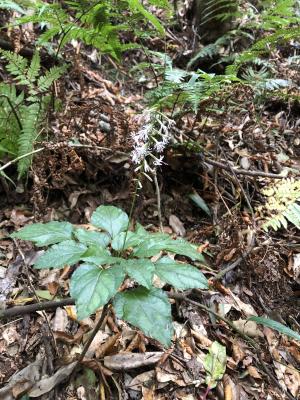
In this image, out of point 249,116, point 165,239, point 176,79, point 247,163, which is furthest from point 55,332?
point 249,116

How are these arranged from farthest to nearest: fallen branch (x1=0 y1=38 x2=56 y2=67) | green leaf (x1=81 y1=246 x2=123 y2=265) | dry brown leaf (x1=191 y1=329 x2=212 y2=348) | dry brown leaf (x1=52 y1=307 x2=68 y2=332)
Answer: fallen branch (x1=0 y1=38 x2=56 y2=67) → dry brown leaf (x1=191 y1=329 x2=212 y2=348) → dry brown leaf (x1=52 y1=307 x2=68 y2=332) → green leaf (x1=81 y1=246 x2=123 y2=265)

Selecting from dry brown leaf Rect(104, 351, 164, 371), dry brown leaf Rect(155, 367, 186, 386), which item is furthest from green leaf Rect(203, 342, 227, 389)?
dry brown leaf Rect(104, 351, 164, 371)

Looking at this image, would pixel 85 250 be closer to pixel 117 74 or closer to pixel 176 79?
pixel 176 79

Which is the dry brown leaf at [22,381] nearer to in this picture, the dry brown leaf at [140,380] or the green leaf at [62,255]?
the dry brown leaf at [140,380]

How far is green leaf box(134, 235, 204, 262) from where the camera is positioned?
5.10ft

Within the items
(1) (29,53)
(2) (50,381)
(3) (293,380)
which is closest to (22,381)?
(2) (50,381)

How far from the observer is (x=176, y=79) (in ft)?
8.41

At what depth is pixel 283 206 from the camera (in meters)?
2.77

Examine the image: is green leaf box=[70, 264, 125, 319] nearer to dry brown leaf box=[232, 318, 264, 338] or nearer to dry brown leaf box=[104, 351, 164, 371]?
dry brown leaf box=[104, 351, 164, 371]

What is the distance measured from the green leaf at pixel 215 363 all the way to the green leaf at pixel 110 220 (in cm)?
92

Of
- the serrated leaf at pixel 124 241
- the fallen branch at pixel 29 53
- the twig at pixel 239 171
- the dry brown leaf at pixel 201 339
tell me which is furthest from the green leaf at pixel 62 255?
the fallen branch at pixel 29 53

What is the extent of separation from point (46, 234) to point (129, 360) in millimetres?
853

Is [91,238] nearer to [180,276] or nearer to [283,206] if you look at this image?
[180,276]

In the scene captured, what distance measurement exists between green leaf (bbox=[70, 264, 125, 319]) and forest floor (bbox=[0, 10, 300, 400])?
2.21ft
